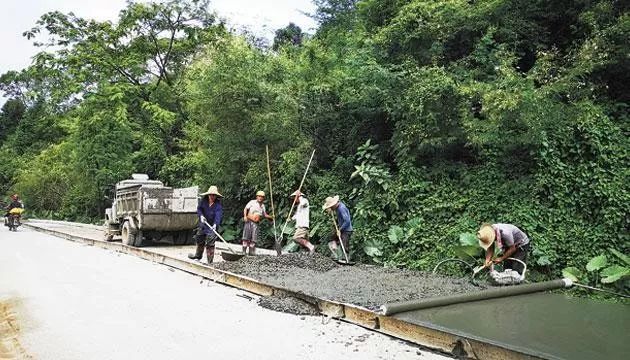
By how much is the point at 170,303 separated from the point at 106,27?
1757 centimetres

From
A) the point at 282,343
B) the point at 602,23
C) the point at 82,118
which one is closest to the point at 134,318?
the point at 282,343

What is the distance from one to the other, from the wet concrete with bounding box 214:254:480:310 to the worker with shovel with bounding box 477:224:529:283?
554 millimetres

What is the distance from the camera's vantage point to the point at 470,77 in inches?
395

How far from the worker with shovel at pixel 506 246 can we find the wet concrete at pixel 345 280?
0.55 metres

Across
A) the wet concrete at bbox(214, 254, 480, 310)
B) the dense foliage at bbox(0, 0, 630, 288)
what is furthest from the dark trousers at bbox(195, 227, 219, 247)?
the dense foliage at bbox(0, 0, 630, 288)

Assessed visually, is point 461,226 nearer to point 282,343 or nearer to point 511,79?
point 511,79

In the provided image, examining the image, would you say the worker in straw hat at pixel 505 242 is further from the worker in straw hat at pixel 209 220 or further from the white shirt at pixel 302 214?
the worker in straw hat at pixel 209 220

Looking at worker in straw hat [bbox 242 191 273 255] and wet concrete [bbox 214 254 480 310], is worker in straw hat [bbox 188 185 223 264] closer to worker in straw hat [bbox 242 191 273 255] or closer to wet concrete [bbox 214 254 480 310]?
wet concrete [bbox 214 254 480 310]

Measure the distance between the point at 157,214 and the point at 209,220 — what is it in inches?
144

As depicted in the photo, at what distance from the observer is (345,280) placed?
306 inches

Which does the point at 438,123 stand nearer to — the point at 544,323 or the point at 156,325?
the point at 544,323

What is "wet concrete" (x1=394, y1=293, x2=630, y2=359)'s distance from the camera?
4375 mm

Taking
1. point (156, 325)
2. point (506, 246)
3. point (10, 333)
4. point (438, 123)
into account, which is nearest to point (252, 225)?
point (438, 123)

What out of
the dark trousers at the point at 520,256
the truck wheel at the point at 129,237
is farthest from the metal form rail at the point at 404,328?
the truck wheel at the point at 129,237
